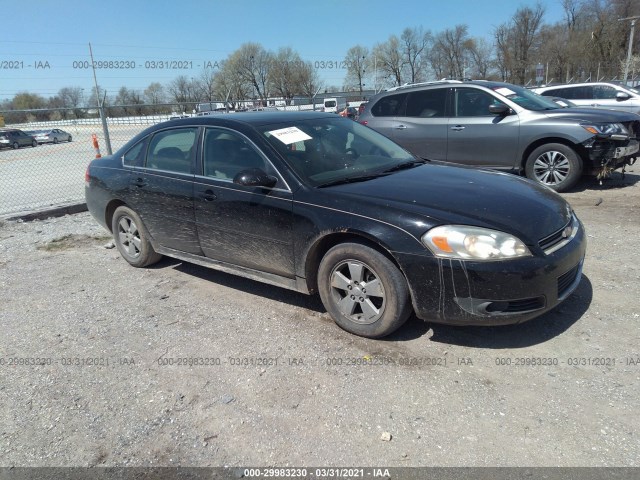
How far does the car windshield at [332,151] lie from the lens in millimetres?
3709

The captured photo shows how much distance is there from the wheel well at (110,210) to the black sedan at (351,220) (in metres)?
0.28

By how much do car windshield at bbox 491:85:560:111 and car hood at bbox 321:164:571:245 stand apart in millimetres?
4230

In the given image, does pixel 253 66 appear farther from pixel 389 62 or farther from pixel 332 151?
pixel 332 151

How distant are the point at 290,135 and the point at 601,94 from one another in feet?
41.5

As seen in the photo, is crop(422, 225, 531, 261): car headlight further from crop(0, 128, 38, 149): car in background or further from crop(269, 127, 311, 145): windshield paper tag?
crop(0, 128, 38, 149): car in background

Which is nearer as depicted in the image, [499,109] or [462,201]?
[462,201]

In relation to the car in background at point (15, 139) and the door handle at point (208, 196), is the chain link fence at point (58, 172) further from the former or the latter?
the car in background at point (15, 139)

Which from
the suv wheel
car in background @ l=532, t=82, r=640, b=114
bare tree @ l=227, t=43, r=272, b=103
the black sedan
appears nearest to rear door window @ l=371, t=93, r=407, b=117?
the suv wheel

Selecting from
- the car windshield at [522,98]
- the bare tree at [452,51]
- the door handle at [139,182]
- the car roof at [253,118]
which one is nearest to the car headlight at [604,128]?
the car windshield at [522,98]

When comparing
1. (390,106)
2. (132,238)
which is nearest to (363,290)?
(132,238)

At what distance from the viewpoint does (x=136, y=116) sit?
16359 mm

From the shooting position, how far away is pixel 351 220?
3.21 m

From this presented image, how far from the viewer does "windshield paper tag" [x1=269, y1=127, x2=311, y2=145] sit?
3.87 meters

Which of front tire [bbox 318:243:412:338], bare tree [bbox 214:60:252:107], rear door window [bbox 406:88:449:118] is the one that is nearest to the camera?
front tire [bbox 318:243:412:338]
